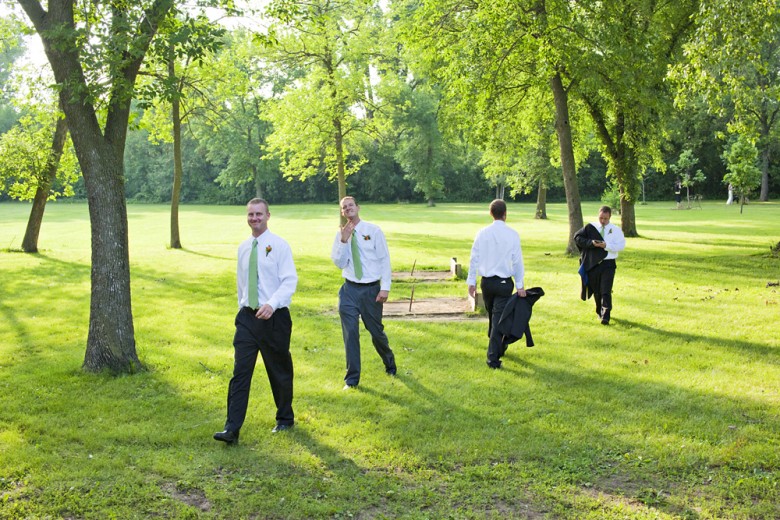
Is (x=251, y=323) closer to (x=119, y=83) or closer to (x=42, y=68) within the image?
A: (x=119, y=83)

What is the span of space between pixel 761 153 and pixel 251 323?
71.5 metres

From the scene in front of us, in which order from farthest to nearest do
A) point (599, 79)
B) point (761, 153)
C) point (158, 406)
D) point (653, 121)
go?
point (761, 153) → point (653, 121) → point (599, 79) → point (158, 406)

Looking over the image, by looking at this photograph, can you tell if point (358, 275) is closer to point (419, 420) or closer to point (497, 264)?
point (497, 264)

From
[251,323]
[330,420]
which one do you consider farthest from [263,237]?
[330,420]

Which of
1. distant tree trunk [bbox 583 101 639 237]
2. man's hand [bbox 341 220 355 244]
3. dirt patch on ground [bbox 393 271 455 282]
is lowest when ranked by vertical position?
dirt patch on ground [bbox 393 271 455 282]

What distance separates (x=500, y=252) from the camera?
27.9 ft

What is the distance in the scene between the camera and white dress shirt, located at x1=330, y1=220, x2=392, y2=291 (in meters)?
8.02

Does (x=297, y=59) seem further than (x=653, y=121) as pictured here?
Yes

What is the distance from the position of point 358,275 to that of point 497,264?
1.82 metres

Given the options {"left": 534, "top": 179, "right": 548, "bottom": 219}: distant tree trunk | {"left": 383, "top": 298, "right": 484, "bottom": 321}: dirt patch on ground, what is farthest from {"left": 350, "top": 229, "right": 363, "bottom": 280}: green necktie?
{"left": 534, "top": 179, "right": 548, "bottom": 219}: distant tree trunk

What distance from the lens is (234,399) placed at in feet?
20.2

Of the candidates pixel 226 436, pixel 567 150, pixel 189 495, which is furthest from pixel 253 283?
pixel 567 150

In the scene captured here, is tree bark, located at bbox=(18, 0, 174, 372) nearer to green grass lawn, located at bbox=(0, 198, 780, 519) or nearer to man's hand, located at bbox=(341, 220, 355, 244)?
green grass lawn, located at bbox=(0, 198, 780, 519)

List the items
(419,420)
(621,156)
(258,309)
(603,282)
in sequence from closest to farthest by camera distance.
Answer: (258,309)
(419,420)
(603,282)
(621,156)
